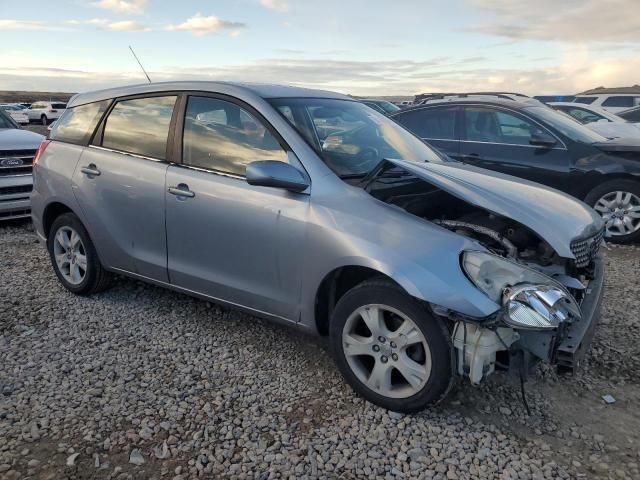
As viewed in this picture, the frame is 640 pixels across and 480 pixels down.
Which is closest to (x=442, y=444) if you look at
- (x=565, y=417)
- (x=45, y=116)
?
(x=565, y=417)

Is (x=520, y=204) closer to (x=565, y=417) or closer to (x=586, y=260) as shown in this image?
(x=586, y=260)

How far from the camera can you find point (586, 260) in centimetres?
331

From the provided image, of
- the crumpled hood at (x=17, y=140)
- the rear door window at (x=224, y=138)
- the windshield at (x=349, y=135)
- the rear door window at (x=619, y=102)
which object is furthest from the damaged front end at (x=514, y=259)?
the rear door window at (x=619, y=102)

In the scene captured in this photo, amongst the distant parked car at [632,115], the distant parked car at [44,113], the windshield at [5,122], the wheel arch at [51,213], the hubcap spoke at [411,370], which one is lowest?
the distant parked car at [44,113]

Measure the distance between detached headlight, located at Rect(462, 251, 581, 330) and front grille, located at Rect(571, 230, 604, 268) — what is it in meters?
0.46

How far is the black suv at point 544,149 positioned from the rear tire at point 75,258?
390 cm

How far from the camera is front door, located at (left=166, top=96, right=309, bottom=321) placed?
3295mm

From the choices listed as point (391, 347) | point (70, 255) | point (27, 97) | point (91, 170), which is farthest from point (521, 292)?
point (27, 97)

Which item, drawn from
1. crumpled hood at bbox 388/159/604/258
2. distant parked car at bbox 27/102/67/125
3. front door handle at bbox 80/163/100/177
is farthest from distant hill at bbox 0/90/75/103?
crumpled hood at bbox 388/159/604/258

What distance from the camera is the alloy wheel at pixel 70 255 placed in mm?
4594

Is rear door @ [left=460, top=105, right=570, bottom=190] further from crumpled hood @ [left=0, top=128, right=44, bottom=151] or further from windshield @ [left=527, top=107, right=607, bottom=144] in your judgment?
crumpled hood @ [left=0, top=128, right=44, bottom=151]

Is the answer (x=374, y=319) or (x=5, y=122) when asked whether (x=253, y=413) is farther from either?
(x=5, y=122)

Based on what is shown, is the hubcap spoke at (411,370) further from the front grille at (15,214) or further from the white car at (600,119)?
the white car at (600,119)

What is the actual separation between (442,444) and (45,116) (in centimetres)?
3785
